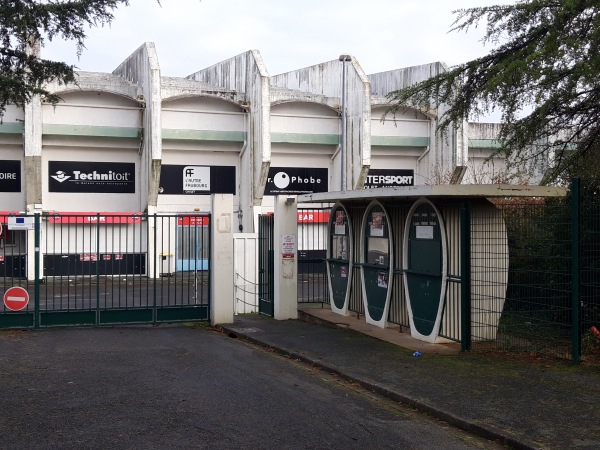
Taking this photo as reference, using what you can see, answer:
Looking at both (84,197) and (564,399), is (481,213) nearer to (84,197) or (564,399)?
(564,399)

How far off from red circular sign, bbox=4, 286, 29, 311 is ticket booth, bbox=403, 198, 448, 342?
723cm

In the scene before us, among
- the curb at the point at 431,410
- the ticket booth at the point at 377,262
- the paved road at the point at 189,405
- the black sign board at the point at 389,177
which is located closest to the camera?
the curb at the point at 431,410

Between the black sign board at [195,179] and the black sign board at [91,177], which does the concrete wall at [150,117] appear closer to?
the black sign board at [91,177]

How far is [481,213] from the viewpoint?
12.1 m

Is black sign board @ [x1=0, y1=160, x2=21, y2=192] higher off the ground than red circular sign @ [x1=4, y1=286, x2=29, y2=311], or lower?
higher

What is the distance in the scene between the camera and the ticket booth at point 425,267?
41.0ft

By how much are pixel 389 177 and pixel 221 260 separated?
18813 millimetres

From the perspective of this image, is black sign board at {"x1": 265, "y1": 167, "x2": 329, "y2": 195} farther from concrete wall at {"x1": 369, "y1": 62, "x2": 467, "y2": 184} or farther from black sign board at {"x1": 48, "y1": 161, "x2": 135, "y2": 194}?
black sign board at {"x1": 48, "y1": 161, "x2": 135, "y2": 194}

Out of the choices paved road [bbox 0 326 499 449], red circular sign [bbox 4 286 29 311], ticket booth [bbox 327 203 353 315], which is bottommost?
paved road [bbox 0 326 499 449]

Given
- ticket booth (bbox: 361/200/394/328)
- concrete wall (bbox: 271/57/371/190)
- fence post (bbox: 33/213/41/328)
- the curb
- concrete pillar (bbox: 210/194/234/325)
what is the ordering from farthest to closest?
concrete wall (bbox: 271/57/371/190) < concrete pillar (bbox: 210/194/234/325) < fence post (bbox: 33/213/41/328) < ticket booth (bbox: 361/200/394/328) < the curb

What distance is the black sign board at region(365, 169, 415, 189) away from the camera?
33656 millimetres

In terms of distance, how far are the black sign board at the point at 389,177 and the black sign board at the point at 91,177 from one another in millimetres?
9972

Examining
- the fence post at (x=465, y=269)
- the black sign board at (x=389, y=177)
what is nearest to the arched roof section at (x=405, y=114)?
the black sign board at (x=389, y=177)

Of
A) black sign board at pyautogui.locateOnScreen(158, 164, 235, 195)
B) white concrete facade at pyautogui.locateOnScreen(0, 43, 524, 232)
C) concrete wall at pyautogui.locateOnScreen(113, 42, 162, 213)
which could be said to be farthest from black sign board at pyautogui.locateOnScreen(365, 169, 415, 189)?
concrete wall at pyautogui.locateOnScreen(113, 42, 162, 213)
